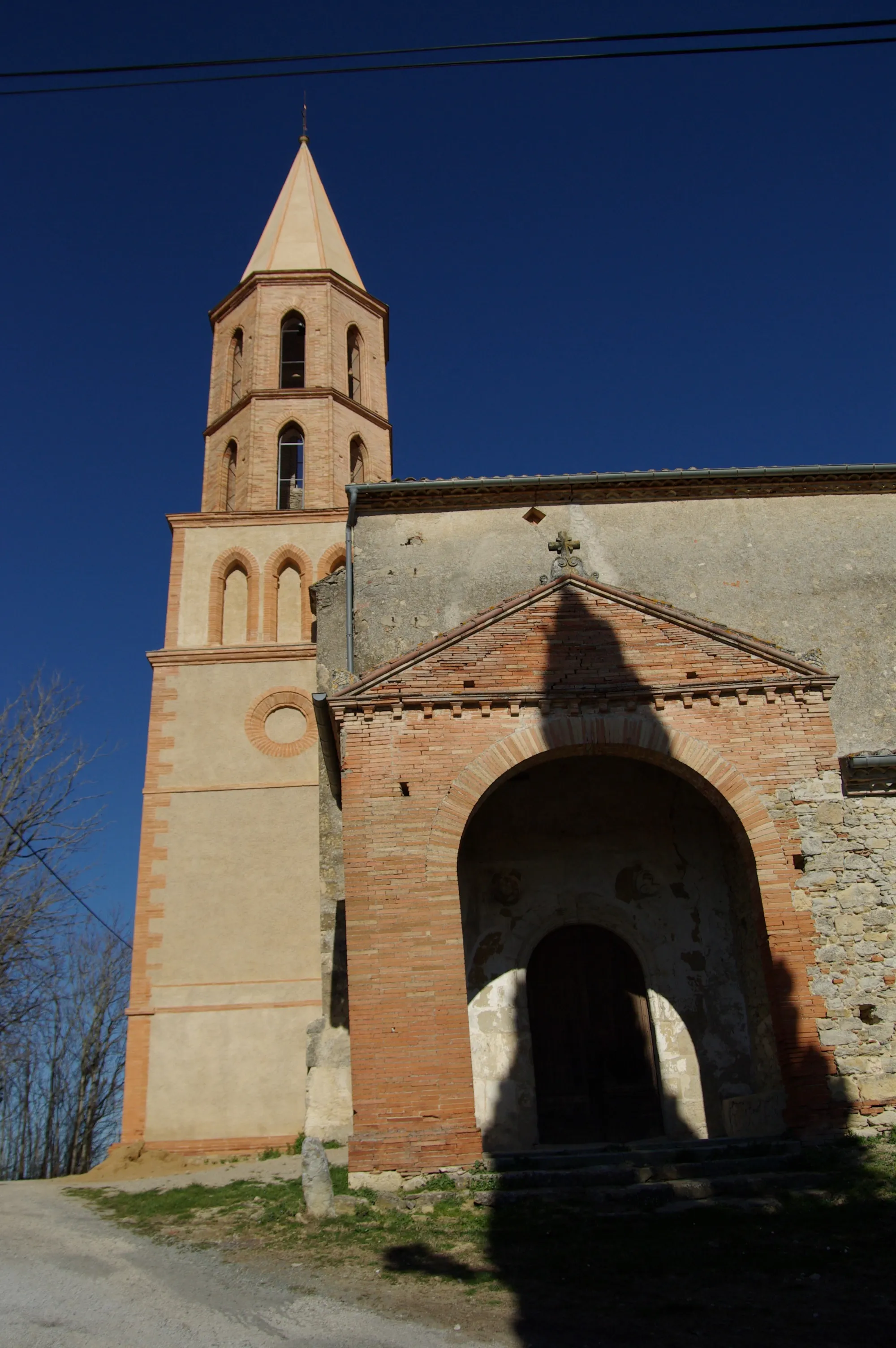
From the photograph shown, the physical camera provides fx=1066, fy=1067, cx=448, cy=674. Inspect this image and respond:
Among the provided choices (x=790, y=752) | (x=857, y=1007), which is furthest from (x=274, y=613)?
(x=857, y=1007)

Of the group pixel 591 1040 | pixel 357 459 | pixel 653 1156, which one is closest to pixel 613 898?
pixel 591 1040

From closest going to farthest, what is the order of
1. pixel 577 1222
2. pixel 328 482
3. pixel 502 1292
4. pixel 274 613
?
pixel 502 1292
pixel 577 1222
pixel 274 613
pixel 328 482

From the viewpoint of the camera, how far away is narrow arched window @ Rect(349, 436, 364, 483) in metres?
24.4

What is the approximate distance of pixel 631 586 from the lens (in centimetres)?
1554

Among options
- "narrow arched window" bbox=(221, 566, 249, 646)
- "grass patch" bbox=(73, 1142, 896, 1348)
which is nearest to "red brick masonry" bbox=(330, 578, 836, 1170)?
"grass patch" bbox=(73, 1142, 896, 1348)

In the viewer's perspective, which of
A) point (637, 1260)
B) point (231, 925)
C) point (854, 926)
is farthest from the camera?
point (231, 925)

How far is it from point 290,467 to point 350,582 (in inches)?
377

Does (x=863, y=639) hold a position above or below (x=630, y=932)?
above

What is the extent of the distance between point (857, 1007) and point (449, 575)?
27.4ft

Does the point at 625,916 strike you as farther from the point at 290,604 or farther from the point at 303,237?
the point at 303,237

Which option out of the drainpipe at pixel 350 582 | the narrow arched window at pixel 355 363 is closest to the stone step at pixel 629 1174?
the drainpipe at pixel 350 582

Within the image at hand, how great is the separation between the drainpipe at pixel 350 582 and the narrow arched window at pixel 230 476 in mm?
8416

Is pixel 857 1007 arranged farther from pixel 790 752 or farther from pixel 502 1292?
pixel 502 1292

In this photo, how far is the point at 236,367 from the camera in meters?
25.7
